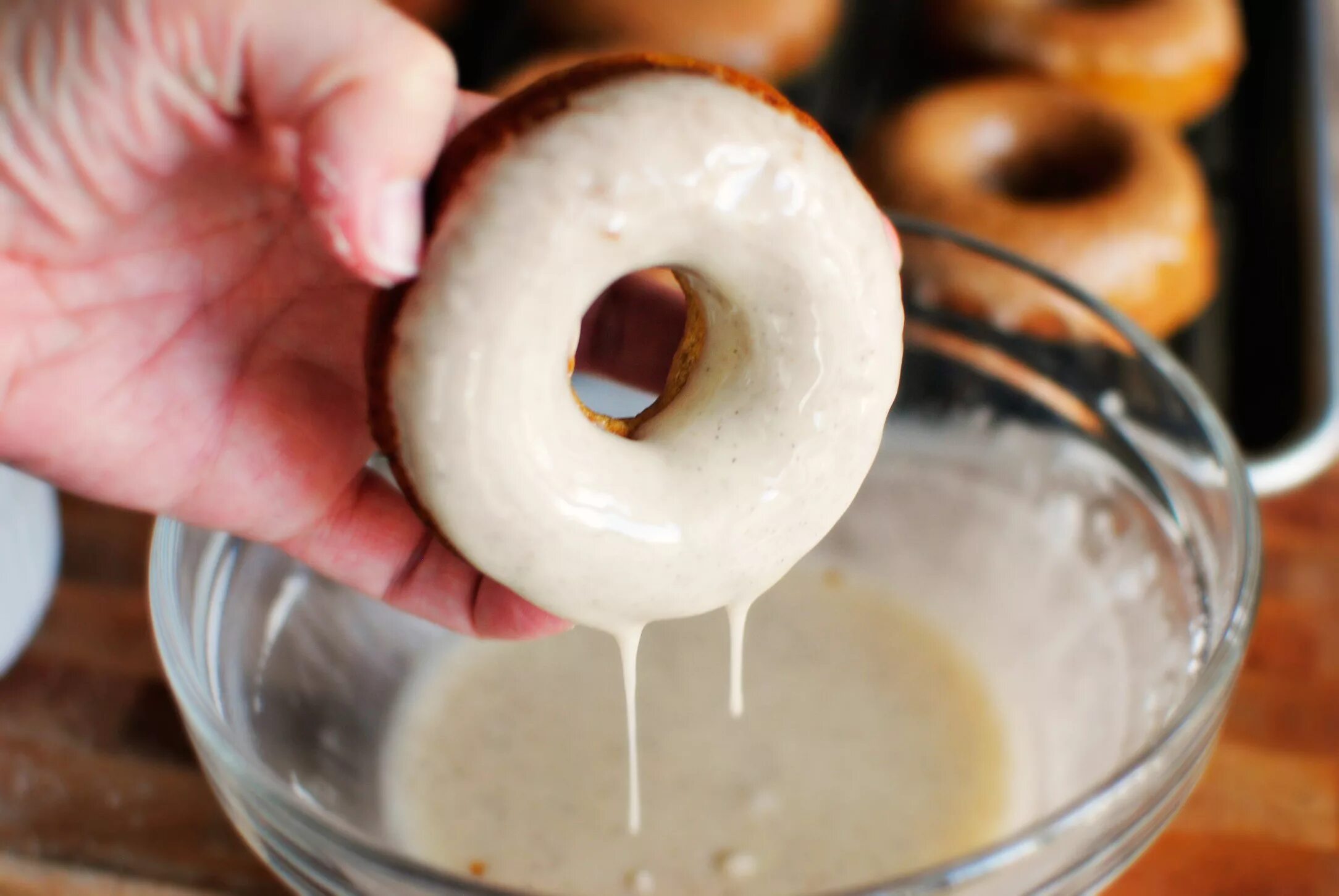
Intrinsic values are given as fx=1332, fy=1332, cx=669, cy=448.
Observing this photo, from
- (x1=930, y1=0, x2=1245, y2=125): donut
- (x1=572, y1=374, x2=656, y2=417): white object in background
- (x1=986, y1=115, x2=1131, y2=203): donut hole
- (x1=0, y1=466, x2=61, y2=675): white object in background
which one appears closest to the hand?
(x1=572, y1=374, x2=656, y2=417): white object in background

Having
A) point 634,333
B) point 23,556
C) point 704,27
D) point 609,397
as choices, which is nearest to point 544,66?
point 704,27

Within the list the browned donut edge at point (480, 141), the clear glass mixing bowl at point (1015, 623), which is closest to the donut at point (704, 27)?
the clear glass mixing bowl at point (1015, 623)

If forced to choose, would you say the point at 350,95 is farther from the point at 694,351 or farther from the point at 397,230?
the point at 694,351

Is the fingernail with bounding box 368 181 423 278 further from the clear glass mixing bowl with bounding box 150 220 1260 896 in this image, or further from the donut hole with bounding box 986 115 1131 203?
the donut hole with bounding box 986 115 1131 203

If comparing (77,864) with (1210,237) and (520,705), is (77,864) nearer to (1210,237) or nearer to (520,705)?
(520,705)

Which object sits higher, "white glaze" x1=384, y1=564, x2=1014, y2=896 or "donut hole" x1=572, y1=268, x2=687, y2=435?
"donut hole" x1=572, y1=268, x2=687, y2=435

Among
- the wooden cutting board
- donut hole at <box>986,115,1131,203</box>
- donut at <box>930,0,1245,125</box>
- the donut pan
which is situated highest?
donut at <box>930,0,1245,125</box>
